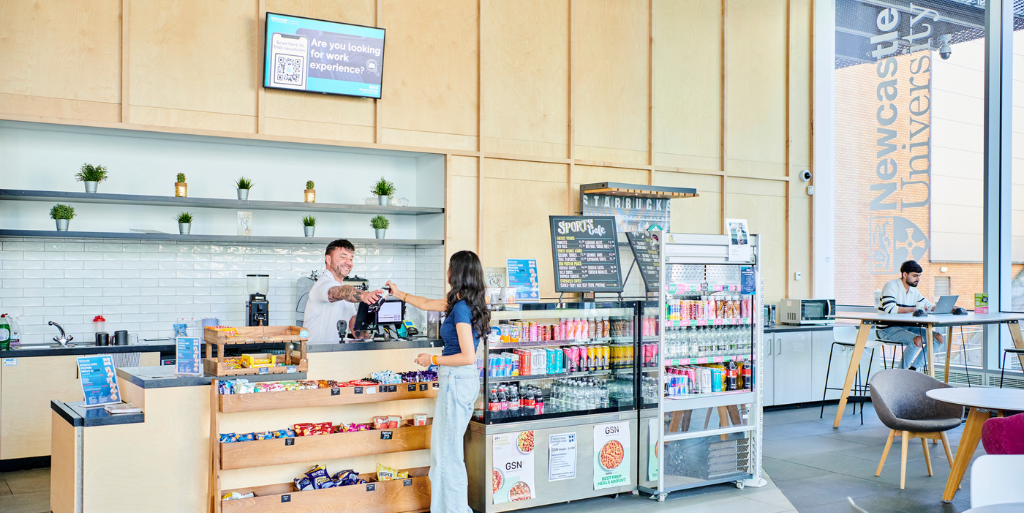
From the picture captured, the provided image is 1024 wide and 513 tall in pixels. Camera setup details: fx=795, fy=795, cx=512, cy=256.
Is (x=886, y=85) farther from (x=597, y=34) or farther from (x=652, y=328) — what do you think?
(x=652, y=328)

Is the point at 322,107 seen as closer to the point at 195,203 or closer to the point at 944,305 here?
the point at 195,203

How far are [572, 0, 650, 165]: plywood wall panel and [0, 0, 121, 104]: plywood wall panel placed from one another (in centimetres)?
395

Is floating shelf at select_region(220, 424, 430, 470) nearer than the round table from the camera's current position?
No

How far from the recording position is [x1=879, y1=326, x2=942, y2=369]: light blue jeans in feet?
24.7

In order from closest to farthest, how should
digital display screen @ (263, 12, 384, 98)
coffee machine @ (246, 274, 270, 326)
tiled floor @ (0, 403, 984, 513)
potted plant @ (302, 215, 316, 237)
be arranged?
tiled floor @ (0, 403, 984, 513)
digital display screen @ (263, 12, 384, 98)
coffee machine @ (246, 274, 270, 326)
potted plant @ (302, 215, 316, 237)

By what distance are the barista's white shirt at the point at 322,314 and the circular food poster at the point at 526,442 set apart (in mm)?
1489

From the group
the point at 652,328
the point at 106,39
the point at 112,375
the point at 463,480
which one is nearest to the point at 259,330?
the point at 112,375

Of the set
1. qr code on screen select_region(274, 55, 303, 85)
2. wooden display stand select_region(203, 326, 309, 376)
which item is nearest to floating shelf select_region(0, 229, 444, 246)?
qr code on screen select_region(274, 55, 303, 85)

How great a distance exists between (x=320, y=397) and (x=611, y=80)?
4.75 meters

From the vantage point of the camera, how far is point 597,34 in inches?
304

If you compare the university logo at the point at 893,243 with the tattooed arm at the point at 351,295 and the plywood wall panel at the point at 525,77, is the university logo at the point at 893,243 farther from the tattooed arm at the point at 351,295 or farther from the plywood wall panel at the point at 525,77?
the tattooed arm at the point at 351,295

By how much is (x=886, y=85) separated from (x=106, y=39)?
7978 mm

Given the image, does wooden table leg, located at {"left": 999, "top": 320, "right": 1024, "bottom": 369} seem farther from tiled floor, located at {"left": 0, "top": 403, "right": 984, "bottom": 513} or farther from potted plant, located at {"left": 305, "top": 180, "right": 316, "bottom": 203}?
potted plant, located at {"left": 305, "top": 180, "right": 316, "bottom": 203}

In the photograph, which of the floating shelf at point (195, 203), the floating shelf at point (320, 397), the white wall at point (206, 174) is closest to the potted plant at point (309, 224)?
→ the floating shelf at point (195, 203)
